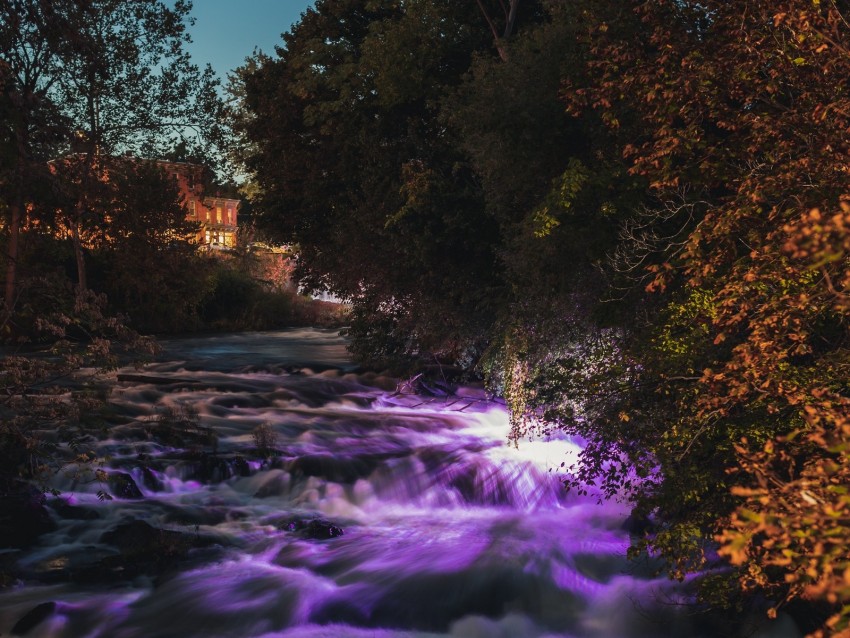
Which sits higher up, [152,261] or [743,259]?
[152,261]

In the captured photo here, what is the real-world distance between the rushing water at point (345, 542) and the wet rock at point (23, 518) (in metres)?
0.23

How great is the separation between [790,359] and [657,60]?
337 cm

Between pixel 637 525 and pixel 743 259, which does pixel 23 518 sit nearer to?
pixel 637 525

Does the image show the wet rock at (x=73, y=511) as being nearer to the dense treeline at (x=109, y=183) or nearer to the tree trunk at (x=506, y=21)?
the dense treeline at (x=109, y=183)

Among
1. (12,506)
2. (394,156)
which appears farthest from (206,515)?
(394,156)

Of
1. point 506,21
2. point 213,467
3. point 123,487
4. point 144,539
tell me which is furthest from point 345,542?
point 506,21

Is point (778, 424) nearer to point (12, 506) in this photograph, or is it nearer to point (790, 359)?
point (790, 359)

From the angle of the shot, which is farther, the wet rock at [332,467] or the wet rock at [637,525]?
the wet rock at [332,467]

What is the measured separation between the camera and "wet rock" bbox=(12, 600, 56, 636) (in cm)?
840

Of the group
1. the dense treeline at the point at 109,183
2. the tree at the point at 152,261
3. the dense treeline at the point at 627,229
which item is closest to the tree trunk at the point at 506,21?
the dense treeline at the point at 627,229

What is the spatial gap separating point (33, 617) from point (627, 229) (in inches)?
327

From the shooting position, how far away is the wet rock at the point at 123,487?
12.0 metres

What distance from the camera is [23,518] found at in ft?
34.7

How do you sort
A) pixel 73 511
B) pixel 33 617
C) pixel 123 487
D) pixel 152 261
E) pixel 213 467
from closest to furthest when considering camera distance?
pixel 33 617 → pixel 73 511 → pixel 123 487 → pixel 213 467 → pixel 152 261
